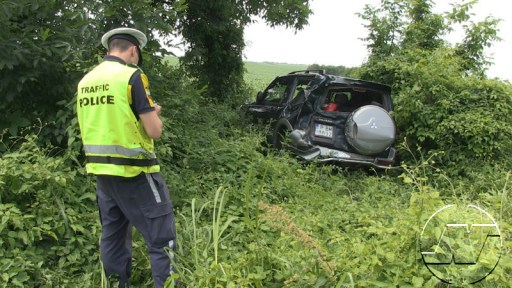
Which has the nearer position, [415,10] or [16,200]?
[16,200]

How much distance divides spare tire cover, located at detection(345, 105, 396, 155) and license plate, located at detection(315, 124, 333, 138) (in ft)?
0.86

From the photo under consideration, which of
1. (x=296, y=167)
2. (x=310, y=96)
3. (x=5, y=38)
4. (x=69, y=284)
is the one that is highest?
(x=5, y=38)

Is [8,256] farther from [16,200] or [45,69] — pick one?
[45,69]

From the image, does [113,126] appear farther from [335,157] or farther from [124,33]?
[335,157]

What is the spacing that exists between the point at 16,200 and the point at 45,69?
1641mm

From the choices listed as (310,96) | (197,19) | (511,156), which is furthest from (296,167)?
(197,19)

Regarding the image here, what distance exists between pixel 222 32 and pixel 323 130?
5.78m

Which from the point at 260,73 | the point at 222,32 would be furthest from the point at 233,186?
the point at 260,73

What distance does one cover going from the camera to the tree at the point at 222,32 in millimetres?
9602

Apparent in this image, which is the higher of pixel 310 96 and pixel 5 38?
pixel 5 38

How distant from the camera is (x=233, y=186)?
4.85 m

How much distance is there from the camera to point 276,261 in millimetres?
2711

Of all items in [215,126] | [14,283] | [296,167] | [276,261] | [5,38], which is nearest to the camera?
[276,261]

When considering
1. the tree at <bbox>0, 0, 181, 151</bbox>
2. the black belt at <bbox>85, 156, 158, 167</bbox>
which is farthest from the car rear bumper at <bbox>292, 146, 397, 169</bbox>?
the black belt at <bbox>85, 156, 158, 167</bbox>
